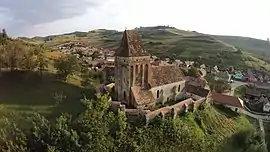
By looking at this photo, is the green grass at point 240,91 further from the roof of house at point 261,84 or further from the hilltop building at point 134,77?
the hilltop building at point 134,77

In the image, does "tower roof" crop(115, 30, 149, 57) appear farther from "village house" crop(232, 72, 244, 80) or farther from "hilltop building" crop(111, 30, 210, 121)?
"village house" crop(232, 72, 244, 80)

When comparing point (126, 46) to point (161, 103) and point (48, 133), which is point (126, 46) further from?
point (48, 133)

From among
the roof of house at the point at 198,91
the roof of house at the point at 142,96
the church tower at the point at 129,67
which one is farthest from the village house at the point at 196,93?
the church tower at the point at 129,67

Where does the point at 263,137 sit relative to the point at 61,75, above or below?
below

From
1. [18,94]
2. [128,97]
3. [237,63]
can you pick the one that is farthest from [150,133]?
[237,63]

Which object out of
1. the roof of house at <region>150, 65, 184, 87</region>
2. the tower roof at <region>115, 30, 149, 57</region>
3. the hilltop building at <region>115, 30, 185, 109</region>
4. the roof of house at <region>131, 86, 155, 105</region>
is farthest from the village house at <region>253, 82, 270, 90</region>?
the tower roof at <region>115, 30, 149, 57</region>

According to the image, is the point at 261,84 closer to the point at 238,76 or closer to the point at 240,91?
the point at 238,76
